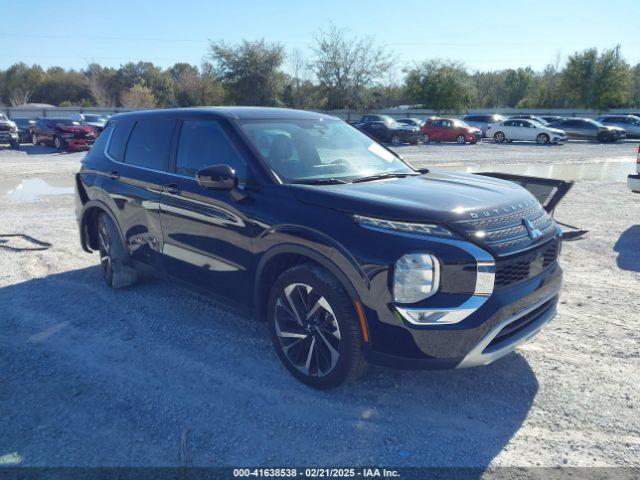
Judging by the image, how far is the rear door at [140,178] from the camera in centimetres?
469

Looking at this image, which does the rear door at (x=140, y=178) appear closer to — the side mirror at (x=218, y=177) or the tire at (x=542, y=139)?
the side mirror at (x=218, y=177)

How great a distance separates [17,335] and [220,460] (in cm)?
266

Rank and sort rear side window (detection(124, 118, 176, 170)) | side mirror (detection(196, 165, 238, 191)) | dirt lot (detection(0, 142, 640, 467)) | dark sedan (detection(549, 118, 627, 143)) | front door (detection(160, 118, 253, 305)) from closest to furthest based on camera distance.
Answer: dirt lot (detection(0, 142, 640, 467)) < side mirror (detection(196, 165, 238, 191)) < front door (detection(160, 118, 253, 305)) < rear side window (detection(124, 118, 176, 170)) < dark sedan (detection(549, 118, 627, 143))

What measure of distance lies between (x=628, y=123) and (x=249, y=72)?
3311 cm

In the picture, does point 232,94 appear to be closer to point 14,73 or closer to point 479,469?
point 14,73

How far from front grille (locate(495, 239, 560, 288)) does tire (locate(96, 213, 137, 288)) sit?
148 inches

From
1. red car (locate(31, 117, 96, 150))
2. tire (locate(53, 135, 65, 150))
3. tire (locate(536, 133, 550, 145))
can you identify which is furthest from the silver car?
tire (locate(53, 135, 65, 150))

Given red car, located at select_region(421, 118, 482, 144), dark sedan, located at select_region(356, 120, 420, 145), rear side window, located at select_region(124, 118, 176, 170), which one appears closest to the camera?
rear side window, located at select_region(124, 118, 176, 170)

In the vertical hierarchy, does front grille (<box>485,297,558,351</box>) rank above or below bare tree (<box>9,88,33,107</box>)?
below

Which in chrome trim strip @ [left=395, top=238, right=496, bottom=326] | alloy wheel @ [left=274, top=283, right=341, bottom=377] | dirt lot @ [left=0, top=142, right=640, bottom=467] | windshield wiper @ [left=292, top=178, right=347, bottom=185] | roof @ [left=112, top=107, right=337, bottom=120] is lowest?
dirt lot @ [left=0, top=142, right=640, bottom=467]

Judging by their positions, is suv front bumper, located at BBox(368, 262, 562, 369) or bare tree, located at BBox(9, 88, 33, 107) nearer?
suv front bumper, located at BBox(368, 262, 562, 369)

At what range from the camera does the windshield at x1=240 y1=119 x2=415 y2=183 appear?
12.9 feet

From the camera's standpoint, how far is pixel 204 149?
428cm

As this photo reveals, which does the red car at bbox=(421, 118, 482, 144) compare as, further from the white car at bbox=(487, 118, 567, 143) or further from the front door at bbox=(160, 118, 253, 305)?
the front door at bbox=(160, 118, 253, 305)
